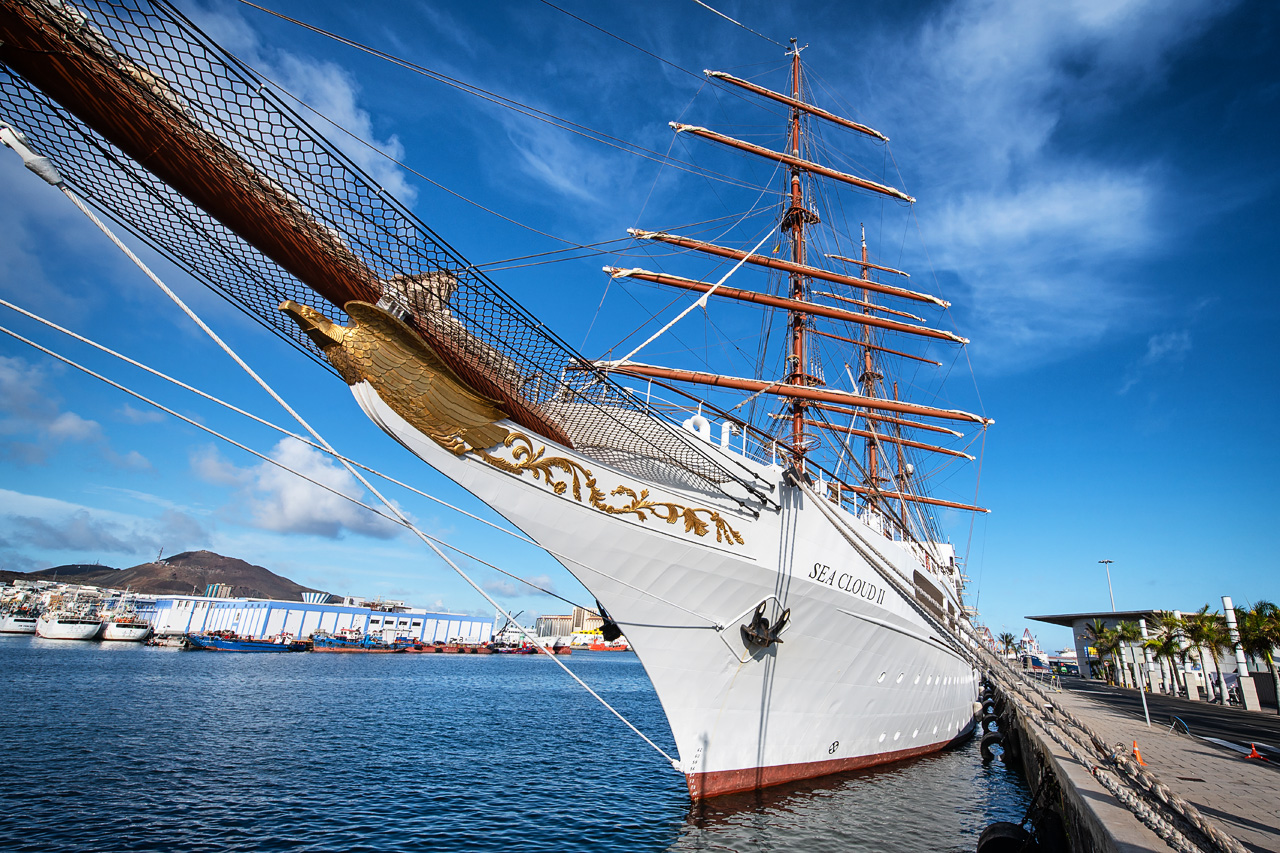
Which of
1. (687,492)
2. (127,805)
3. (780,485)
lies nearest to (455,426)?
(687,492)

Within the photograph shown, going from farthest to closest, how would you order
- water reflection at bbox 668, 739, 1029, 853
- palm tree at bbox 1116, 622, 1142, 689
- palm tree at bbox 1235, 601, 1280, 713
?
palm tree at bbox 1116, 622, 1142, 689 < palm tree at bbox 1235, 601, 1280, 713 < water reflection at bbox 668, 739, 1029, 853

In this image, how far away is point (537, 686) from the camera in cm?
4197

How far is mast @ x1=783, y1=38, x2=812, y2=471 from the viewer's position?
16.7m

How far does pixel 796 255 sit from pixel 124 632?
78.7 metres

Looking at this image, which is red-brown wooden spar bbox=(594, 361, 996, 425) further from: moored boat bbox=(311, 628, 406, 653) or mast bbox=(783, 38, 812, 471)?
moored boat bbox=(311, 628, 406, 653)

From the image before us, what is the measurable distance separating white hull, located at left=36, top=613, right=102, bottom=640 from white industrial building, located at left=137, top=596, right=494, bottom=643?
554cm

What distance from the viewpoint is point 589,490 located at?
8.20 meters

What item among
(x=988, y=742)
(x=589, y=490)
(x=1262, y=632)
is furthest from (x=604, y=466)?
(x=1262, y=632)

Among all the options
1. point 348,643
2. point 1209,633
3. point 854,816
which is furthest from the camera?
point 348,643

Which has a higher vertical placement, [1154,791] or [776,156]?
[776,156]

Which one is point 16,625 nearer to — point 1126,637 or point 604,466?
point 604,466

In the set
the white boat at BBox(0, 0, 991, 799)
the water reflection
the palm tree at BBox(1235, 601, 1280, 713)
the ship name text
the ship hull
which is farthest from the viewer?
the ship hull

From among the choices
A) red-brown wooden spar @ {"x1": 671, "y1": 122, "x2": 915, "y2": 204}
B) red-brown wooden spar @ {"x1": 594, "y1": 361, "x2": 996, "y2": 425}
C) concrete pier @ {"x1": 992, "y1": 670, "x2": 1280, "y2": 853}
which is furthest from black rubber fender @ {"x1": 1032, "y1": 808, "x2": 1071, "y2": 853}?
red-brown wooden spar @ {"x1": 671, "y1": 122, "x2": 915, "y2": 204}

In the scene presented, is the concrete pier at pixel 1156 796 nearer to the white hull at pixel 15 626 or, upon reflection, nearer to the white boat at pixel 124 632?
the white boat at pixel 124 632
